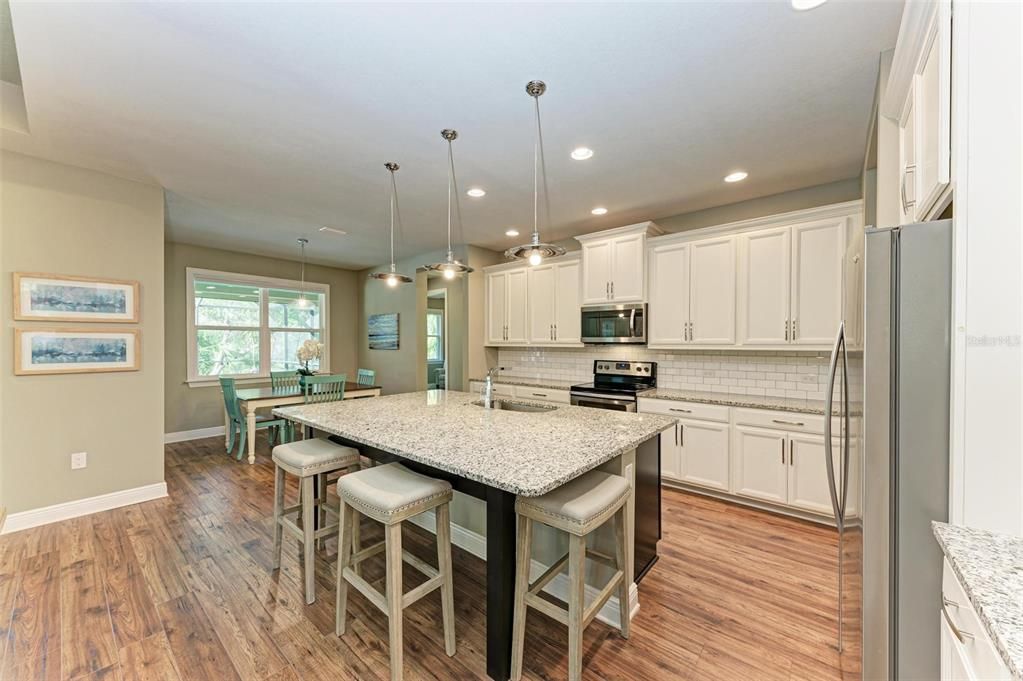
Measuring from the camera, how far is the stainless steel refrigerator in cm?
102

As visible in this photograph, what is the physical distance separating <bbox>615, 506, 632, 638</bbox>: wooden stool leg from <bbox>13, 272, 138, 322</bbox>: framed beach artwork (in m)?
4.01

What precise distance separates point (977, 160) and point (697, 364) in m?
3.02

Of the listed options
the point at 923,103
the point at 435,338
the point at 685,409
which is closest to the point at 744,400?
the point at 685,409

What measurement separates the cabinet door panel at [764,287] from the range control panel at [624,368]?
95 cm

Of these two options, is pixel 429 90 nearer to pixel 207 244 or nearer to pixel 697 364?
pixel 697 364

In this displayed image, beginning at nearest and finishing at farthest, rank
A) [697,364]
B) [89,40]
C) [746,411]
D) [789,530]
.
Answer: [89,40], [789,530], [746,411], [697,364]

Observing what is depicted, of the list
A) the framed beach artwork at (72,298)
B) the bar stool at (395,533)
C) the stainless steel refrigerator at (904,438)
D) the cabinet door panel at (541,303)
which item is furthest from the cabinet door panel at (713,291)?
the framed beach artwork at (72,298)

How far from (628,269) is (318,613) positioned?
3545 millimetres

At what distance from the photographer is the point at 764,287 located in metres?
3.25

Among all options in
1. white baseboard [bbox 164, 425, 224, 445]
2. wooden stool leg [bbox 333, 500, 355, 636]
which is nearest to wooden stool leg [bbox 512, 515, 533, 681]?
wooden stool leg [bbox 333, 500, 355, 636]

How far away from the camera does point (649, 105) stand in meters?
2.17

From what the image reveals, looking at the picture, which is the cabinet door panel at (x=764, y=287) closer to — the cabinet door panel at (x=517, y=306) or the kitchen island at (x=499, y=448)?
the kitchen island at (x=499, y=448)

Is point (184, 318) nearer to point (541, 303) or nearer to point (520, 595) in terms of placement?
point (541, 303)

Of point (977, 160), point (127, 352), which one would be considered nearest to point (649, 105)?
point (977, 160)
